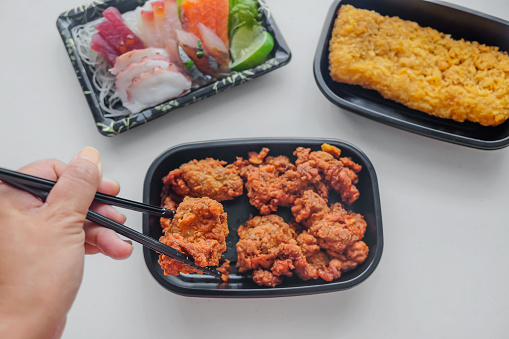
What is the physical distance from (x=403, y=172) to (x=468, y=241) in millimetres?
584

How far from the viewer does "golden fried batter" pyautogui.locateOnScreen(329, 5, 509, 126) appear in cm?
258

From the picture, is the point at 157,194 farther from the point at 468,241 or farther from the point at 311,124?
the point at 468,241

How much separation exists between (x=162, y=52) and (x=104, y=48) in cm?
36

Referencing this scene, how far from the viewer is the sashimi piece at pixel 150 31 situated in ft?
8.83

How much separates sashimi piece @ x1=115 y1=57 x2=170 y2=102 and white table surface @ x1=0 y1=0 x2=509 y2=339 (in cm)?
30

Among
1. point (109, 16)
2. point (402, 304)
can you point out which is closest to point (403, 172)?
point (402, 304)

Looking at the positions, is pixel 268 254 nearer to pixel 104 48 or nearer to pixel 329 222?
pixel 329 222

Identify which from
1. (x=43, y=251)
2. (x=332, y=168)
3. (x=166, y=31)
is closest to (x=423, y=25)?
(x=332, y=168)

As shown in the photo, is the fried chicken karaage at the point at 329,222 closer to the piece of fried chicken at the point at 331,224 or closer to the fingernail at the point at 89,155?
the piece of fried chicken at the point at 331,224

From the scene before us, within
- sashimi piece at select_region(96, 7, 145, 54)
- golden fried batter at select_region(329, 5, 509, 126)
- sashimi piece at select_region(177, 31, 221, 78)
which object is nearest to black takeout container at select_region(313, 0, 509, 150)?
golden fried batter at select_region(329, 5, 509, 126)

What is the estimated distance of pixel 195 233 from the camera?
2.18m

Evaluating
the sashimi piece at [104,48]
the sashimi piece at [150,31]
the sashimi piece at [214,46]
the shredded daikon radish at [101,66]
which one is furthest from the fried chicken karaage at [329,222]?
the sashimi piece at [104,48]

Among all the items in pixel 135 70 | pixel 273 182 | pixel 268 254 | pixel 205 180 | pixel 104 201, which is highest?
pixel 135 70

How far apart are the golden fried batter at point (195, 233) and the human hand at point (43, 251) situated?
21.2 inches
